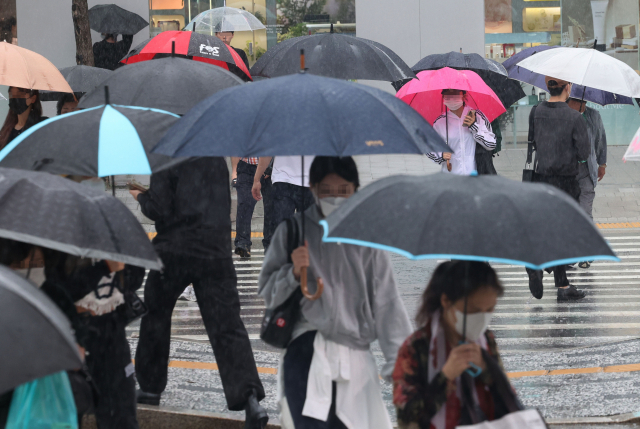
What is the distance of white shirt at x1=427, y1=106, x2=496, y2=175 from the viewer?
8.87m

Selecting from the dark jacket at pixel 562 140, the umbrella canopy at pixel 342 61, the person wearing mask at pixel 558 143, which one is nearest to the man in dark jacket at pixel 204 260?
the umbrella canopy at pixel 342 61

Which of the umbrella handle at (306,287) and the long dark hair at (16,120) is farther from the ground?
the long dark hair at (16,120)

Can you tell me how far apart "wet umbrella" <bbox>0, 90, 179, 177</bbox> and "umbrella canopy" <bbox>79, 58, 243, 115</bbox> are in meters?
0.69

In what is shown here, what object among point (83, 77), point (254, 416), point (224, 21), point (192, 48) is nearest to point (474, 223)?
point (254, 416)

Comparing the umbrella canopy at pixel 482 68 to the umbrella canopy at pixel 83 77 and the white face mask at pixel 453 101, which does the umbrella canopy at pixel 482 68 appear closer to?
the white face mask at pixel 453 101

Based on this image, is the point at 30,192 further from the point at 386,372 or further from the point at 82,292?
the point at 386,372

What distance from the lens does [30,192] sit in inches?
130

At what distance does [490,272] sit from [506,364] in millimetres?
3705

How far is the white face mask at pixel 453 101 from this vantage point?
878cm

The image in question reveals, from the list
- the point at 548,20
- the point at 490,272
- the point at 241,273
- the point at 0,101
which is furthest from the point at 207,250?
the point at 548,20

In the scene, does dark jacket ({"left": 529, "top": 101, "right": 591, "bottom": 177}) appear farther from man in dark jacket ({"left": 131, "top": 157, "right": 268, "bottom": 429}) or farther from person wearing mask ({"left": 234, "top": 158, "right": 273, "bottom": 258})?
man in dark jacket ({"left": 131, "top": 157, "right": 268, "bottom": 429})

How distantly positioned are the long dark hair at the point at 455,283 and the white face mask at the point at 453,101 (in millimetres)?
5664

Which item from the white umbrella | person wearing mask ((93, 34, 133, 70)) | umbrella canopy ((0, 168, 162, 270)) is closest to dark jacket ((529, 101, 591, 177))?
the white umbrella

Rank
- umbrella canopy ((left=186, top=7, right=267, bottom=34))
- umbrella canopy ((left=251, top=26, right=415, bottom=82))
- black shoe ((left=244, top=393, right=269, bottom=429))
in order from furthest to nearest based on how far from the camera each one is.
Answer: umbrella canopy ((left=186, top=7, right=267, bottom=34)) → umbrella canopy ((left=251, top=26, right=415, bottom=82)) → black shoe ((left=244, top=393, right=269, bottom=429))
